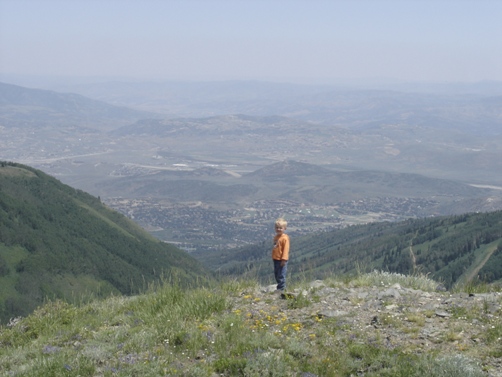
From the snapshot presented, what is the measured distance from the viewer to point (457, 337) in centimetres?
1062

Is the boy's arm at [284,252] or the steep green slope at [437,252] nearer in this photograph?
the boy's arm at [284,252]

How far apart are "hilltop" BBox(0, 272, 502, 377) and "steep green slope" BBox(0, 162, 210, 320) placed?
203 feet

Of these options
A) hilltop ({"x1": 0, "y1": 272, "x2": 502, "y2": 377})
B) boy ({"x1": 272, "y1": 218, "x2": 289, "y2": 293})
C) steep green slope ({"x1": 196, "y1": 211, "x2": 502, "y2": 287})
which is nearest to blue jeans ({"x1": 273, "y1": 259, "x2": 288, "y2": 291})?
boy ({"x1": 272, "y1": 218, "x2": 289, "y2": 293})

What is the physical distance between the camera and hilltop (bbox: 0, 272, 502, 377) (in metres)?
9.69

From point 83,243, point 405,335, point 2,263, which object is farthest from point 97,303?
point 83,243

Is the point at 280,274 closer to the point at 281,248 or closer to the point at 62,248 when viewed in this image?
the point at 281,248

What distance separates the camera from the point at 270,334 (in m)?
10.9

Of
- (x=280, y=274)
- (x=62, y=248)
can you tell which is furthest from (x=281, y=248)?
(x=62, y=248)

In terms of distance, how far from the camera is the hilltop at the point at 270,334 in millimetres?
9688

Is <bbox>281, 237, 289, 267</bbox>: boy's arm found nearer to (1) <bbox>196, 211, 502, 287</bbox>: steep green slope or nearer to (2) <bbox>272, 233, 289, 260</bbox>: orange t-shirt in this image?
(2) <bbox>272, 233, 289, 260</bbox>: orange t-shirt

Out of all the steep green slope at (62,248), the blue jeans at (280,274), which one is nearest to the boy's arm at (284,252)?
the blue jeans at (280,274)

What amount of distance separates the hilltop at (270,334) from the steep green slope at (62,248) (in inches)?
2439

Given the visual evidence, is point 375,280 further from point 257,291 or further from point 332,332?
point 332,332

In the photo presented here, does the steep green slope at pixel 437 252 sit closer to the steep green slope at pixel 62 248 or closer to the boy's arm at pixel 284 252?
the steep green slope at pixel 62 248
